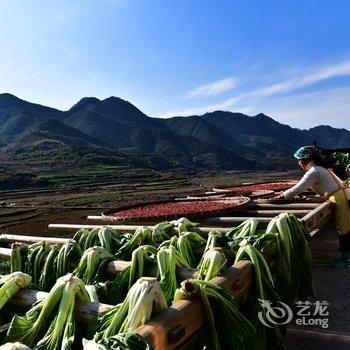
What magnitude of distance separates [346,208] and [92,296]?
4.32m

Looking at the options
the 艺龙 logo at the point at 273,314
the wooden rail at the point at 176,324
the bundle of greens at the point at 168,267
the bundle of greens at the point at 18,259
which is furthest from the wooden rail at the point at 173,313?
the bundle of greens at the point at 18,259

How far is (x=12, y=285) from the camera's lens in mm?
2789

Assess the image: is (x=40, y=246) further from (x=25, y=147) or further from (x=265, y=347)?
(x=25, y=147)

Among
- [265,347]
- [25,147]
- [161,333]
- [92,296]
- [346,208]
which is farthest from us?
[25,147]

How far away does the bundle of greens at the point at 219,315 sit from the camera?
2234mm

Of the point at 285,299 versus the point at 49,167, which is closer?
the point at 285,299

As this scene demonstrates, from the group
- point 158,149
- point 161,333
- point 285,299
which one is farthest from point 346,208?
point 158,149

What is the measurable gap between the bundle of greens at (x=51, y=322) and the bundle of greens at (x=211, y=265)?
0.81 m

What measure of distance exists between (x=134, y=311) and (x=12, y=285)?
1.22 meters

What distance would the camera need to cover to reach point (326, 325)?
376 cm

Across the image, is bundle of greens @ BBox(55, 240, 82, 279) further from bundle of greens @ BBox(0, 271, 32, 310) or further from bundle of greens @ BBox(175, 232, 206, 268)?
bundle of greens @ BBox(175, 232, 206, 268)

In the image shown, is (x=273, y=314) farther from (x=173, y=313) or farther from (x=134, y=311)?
(x=134, y=311)

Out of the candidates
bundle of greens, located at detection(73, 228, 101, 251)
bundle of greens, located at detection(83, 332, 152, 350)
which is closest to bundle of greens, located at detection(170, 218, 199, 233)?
bundle of greens, located at detection(73, 228, 101, 251)

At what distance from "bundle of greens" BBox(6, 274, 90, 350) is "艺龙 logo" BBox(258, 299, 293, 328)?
1284 mm
